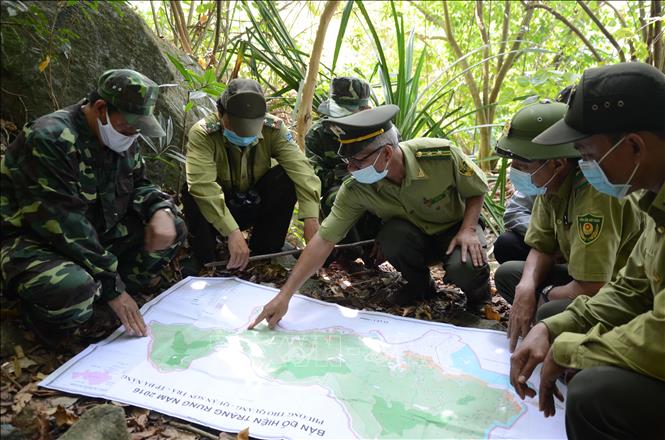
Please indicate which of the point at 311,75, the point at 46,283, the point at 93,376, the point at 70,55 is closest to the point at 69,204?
the point at 46,283

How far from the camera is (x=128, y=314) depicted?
7.19 feet

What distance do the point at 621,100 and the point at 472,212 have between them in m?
1.32

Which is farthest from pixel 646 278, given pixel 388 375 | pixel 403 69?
pixel 403 69

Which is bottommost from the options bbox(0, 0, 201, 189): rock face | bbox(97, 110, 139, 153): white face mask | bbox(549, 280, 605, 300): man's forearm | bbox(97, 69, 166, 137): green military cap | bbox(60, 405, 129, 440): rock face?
bbox(549, 280, 605, 300): man's forearm

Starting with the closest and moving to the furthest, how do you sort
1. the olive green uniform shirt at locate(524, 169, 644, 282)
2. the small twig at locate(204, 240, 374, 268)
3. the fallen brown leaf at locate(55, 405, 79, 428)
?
the fallen brown leaf at locate(55, 405, 79, 428) < the olive green uniform shirt at locate(524, 169, 644, 282) < the small twig at locate(204, 240, 374, 268)

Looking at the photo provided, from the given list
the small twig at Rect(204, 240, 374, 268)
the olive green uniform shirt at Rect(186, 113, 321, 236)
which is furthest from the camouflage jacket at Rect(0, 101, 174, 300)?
the small twig at Rect(204, 240, 374, 268)

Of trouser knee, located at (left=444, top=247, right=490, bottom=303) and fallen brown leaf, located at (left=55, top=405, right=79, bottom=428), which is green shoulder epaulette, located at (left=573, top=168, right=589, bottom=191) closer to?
trouser knee, located at (left=444, top=247, right=490, bottom=303)

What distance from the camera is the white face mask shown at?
7.09 ft

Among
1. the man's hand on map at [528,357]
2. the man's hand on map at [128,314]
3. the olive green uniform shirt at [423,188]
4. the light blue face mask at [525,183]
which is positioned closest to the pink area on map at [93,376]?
the man's hand on map at [128,314]

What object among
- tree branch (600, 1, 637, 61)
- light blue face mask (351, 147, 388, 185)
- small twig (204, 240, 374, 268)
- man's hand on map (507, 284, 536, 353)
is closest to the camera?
man's hand on map (507, 284, 536, 353)

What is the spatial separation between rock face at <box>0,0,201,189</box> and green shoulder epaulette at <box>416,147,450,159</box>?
1833 millimetres

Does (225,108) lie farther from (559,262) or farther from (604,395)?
(604,395)

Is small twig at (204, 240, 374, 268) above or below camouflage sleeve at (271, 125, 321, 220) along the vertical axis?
below

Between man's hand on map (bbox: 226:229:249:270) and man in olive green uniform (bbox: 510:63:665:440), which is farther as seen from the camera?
man's hand on map (bbox: 226:229:249:270)
